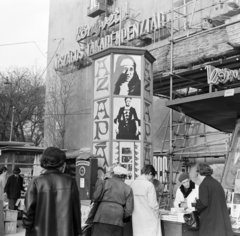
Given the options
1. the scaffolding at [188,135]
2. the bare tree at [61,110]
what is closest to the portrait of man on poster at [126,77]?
the scaffolding at [188,135]

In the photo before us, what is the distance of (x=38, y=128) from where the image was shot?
109 feet

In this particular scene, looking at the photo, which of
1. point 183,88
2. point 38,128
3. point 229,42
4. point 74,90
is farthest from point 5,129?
point 229,42

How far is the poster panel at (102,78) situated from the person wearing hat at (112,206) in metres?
5.81

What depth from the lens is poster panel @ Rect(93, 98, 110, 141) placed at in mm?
11180

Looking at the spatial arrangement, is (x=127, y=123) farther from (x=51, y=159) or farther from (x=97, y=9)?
(x=97, y=9)

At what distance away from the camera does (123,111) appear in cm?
1114

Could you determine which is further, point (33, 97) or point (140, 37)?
point (33, 97)

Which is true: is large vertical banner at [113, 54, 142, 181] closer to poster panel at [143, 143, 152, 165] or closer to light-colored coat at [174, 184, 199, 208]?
poster panel at [143, 143, 152, 165]

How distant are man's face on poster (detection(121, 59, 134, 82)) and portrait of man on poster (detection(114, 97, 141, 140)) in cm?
75

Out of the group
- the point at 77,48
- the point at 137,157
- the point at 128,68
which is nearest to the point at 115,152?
the point at 137,157

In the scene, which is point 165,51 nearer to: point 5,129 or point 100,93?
point 100,93

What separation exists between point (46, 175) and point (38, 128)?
1186 inches

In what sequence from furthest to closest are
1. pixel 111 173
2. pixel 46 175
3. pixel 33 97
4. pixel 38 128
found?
1. pixel 38 128
2. pixel 33 97
3. pixel 111 173
4. pixel 46 175

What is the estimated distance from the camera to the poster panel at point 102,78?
1141 centimetres
